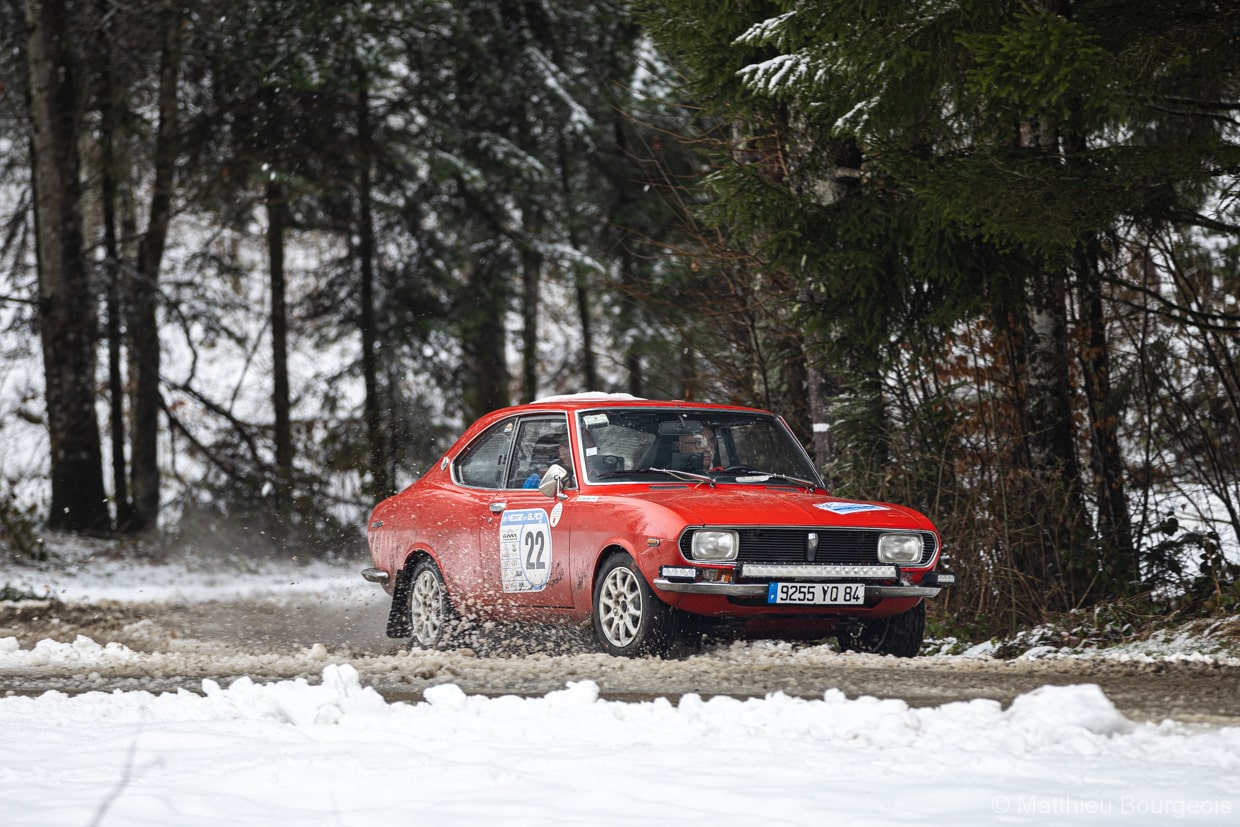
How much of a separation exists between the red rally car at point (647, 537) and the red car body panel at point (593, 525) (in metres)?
0.01

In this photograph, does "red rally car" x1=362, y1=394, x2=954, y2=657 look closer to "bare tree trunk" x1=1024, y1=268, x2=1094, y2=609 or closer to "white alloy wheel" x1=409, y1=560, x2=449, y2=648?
"white alloy wheel" x1=409, y1=560, x2=449, y2=648

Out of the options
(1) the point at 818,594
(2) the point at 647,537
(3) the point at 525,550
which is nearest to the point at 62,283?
(3) the point at 525,550

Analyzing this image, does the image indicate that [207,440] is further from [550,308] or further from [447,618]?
[447,618]

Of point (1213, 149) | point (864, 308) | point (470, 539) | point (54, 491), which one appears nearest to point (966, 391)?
point (864, 308)

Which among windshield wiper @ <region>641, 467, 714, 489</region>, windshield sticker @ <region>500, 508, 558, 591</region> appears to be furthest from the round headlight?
windshield sticker @ <region>500, 508, 558, 591</region>

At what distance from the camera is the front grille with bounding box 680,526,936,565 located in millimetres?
8188

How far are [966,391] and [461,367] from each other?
60.8ft

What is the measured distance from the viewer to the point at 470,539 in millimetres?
9797

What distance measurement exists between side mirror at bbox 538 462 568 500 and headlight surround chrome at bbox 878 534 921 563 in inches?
79.3

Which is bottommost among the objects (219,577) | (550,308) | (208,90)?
(219,577)

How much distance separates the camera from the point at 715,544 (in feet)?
26.6

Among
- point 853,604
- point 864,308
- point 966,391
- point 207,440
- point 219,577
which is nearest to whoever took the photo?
point 853,604

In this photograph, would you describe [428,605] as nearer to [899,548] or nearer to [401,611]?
[401,611]

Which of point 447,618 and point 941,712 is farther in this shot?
point 447,618
